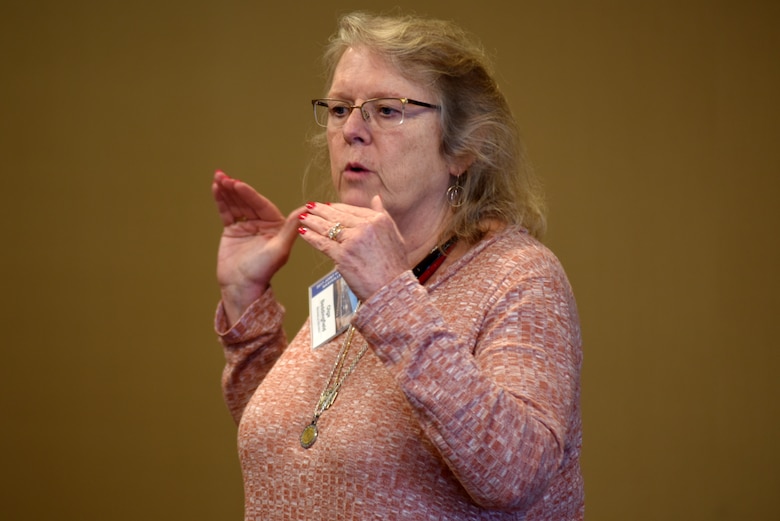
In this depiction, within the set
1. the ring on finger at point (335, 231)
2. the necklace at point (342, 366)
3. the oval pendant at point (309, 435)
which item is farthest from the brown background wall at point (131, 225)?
the ring on finger at point (335, 231)

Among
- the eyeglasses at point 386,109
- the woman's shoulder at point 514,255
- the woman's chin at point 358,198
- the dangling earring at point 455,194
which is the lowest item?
the woman's shoulder at point 514,255

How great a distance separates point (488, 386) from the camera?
54.1 inches

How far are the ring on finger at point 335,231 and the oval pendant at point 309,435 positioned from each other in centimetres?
37

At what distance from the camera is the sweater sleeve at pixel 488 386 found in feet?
4.45

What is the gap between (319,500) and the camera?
5.31 feet

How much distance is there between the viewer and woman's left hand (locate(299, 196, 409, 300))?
1.46m

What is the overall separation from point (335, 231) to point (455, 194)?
0.42 metres

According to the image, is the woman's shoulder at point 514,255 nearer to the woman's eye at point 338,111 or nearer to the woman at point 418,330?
the woman at point 418,330

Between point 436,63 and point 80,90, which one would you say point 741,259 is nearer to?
point 436,63

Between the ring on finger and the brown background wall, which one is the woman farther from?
the brown background wall

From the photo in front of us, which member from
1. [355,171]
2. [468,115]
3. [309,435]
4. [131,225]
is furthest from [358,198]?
[131,225]

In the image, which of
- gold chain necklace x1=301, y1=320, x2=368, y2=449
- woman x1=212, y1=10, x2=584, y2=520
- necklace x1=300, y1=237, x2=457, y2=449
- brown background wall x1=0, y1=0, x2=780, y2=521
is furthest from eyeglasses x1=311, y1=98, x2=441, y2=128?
brown background wall x1=0, y1=0, x2=780, y2=521

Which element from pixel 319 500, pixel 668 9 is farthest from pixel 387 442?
pixel 668 9

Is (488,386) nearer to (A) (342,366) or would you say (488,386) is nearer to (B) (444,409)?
(B) (444,409)
